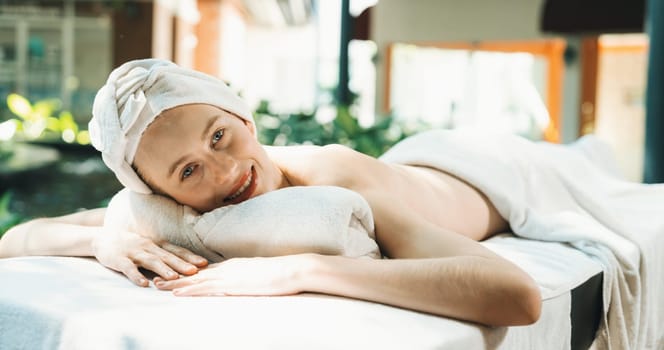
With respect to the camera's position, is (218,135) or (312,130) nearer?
(218,135)

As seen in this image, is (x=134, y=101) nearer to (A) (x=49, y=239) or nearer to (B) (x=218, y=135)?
(B) (x=218, y=135)

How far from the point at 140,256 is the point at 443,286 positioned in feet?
2.05

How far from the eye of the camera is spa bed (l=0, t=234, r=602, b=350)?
1080 millimetres

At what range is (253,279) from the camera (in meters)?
1.32

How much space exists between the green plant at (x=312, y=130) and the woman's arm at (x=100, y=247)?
6.27ft

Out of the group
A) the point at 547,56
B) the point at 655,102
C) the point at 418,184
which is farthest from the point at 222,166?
the point at 547,56

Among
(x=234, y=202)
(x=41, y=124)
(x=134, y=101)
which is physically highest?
(x=134, y=101)

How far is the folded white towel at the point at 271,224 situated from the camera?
144cm

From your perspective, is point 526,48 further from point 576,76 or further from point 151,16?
point 151,16

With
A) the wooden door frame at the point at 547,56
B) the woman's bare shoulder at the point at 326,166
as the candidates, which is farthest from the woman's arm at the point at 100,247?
the wooden door frame at the point at 547,56

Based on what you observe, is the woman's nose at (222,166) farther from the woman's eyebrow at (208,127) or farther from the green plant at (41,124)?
the green plant at (41,124)

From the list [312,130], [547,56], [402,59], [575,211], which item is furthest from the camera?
[402,59]

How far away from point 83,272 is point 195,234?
0.77 ft

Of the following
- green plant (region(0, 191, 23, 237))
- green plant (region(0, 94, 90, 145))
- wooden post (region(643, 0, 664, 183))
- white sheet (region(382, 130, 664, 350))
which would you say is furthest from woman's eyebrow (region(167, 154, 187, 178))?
green plant (region(0, 94, 90, 145))
